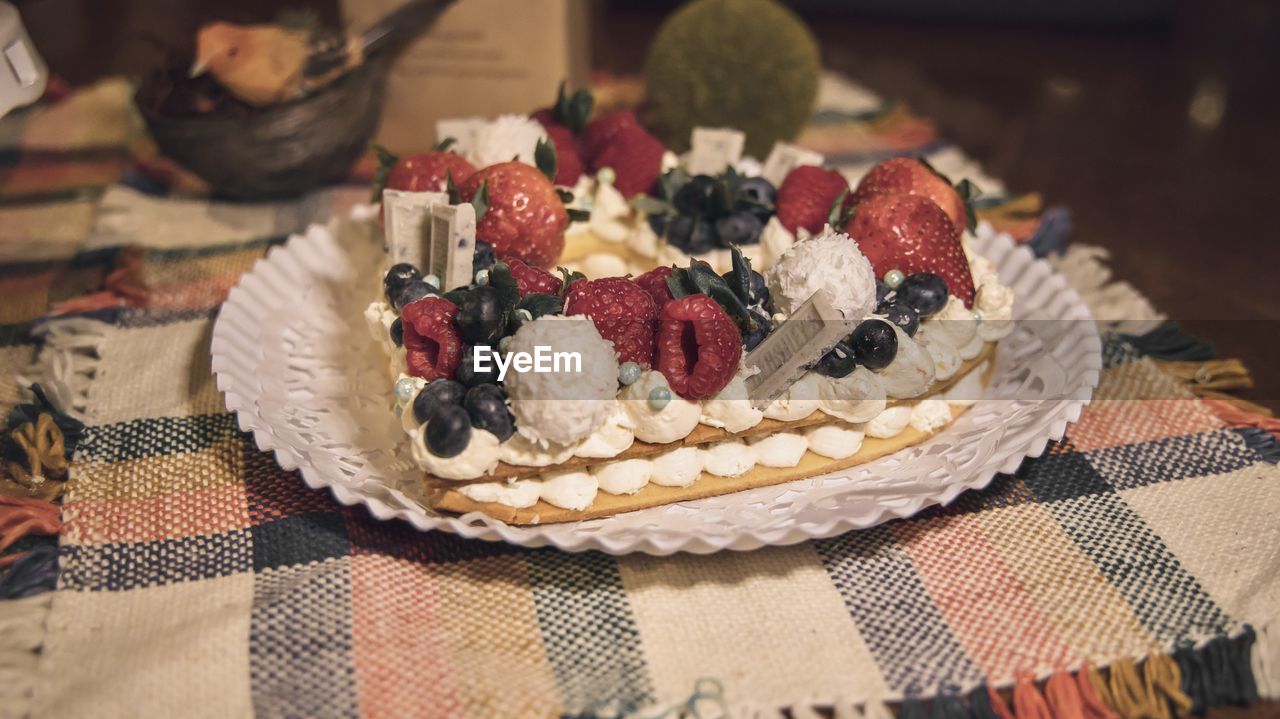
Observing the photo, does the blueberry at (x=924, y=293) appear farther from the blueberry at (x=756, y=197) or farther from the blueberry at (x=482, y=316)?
the blueberry at (x=482, y=316)

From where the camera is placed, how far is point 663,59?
276cm

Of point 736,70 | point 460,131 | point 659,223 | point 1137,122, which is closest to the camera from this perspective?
point 659,223

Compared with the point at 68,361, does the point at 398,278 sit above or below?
above

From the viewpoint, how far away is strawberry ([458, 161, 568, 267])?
1842mm

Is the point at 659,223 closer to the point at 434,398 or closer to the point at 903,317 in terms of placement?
the point at 903,317

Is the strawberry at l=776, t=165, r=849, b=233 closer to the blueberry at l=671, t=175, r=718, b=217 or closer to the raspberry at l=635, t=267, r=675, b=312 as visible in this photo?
the blueberry at l=671, t=175, r=718, b=217

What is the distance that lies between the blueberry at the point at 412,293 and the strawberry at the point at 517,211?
0.59ft

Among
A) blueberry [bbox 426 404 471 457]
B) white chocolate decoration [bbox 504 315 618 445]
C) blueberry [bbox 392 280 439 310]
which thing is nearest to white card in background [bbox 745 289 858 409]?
white chocolate decoration [bbox 504 315 618 445]

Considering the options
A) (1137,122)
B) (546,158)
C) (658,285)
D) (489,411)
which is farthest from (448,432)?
(1137,122)

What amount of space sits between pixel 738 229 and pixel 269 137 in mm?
1298

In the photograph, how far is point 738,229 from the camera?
78.1 inches

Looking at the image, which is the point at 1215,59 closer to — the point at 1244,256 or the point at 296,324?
the point at 1244,256

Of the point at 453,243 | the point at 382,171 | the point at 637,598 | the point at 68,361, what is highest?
the point at 453,243

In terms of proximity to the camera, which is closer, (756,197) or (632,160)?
(756,197)
